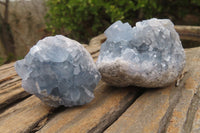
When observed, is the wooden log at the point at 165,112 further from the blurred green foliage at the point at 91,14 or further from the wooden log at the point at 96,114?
the blurred green foliage at the point at 91,14

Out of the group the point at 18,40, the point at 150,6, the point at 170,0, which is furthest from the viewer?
the point at 18,40

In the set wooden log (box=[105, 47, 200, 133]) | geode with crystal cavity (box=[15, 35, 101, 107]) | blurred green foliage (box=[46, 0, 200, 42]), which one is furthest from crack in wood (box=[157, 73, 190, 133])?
Result: blurred green foliage (box=[46, 0, 200, 42])

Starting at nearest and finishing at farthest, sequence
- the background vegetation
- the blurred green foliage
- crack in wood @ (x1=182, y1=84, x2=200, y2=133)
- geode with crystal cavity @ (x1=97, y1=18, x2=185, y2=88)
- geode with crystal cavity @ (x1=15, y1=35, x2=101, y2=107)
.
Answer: crack in wood @ (x1=182, y1=84, x2=200, y2=133), geode with crystal cavity @ (x1=15, y1=35, x2=101, y2=107), geode with crystal cavity @ (x1=97, y1=18, x2=185, y2=88), the blurred green foliage, the background vegetation

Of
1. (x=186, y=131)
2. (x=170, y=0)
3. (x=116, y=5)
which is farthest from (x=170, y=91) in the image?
(x=170, y=0)

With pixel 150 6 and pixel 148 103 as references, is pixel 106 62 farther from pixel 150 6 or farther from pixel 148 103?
pixel 150 6

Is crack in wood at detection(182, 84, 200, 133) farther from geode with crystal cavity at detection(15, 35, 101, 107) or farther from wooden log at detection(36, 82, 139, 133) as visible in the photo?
geode with crystal cavity at detection(15, 35, 101, 107)

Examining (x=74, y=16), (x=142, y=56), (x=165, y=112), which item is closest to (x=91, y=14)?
Answer: (x=74, y=16)
